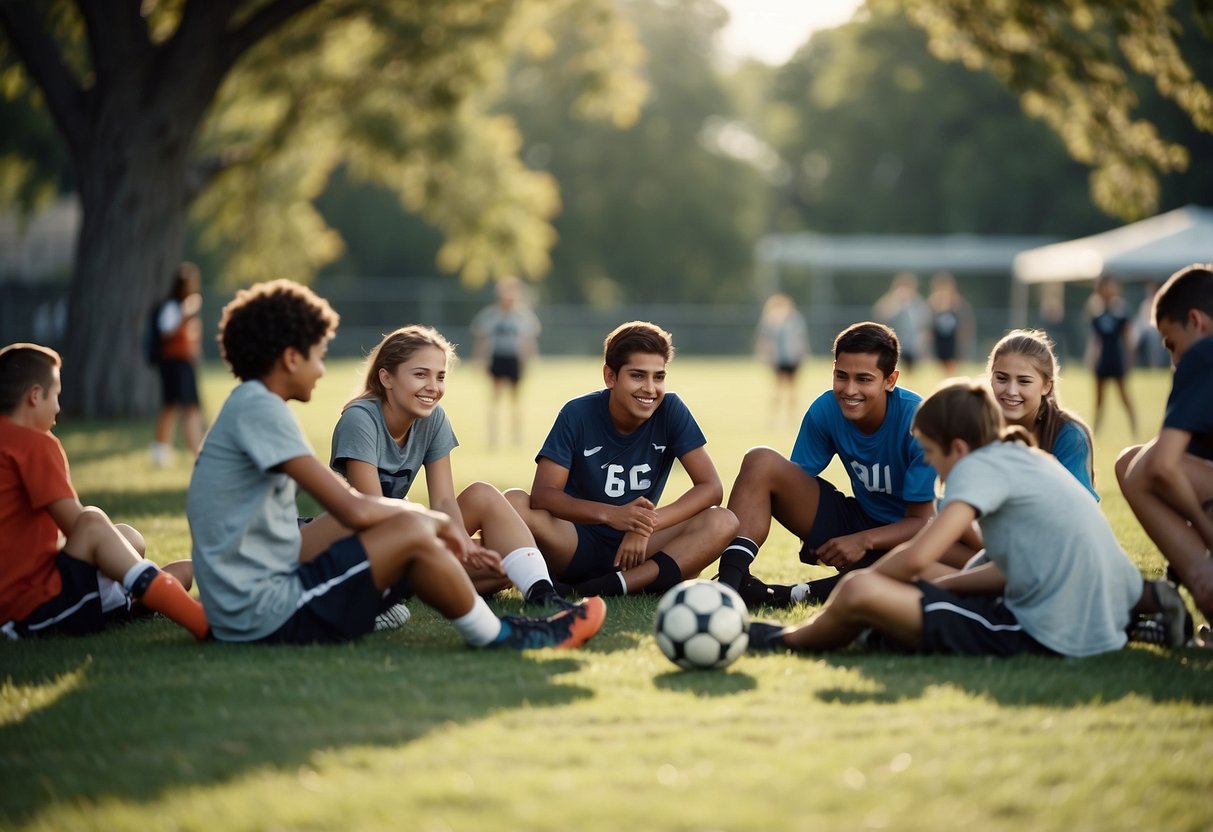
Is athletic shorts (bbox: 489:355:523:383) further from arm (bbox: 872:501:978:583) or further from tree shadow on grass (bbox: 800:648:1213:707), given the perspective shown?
arm (bbox: 872:501:978:583)

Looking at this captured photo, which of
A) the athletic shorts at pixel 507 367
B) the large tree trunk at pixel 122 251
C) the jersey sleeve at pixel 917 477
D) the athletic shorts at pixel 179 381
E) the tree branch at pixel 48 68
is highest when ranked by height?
the tree branch at pixel 48 68

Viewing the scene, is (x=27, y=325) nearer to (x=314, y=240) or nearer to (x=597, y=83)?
(x=314, y=240)

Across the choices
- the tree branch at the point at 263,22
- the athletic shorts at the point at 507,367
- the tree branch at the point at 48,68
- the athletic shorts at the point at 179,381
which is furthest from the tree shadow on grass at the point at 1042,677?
the tree branch at the point at 48,68

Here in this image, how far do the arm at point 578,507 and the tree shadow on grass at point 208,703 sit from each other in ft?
4.00

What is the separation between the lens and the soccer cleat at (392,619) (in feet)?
18.2

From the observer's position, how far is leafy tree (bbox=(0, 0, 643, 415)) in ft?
55.3

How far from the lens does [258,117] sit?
24.9 meters

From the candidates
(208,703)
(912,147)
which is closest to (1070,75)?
(208,703)

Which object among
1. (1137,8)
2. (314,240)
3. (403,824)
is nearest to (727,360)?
(314,240)

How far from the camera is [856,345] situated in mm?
5898

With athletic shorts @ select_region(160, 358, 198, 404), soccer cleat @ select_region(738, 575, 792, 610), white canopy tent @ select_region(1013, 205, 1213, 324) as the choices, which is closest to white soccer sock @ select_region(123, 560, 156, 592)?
soccer cleat @ select_region(738, 575, 792, 610)

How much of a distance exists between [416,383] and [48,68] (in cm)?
1392

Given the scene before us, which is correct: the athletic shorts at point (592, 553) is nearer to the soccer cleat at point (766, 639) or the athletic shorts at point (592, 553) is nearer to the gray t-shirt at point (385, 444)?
the gray t-shirt at point (385, 444)

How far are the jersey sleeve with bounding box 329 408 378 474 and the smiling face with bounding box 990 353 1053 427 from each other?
2856 mm
